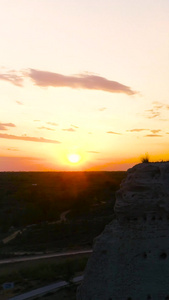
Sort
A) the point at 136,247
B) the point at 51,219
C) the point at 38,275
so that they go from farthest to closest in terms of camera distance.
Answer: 1. the point at 51,219
2. the point at 38,275
3. the point at 136,247

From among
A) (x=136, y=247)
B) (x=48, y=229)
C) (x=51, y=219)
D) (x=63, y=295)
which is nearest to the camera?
(x=136, y=247)

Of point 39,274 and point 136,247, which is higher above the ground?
point 136,247

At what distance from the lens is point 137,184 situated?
12977 mm

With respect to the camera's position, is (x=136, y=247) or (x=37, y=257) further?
(x=37, y=257)

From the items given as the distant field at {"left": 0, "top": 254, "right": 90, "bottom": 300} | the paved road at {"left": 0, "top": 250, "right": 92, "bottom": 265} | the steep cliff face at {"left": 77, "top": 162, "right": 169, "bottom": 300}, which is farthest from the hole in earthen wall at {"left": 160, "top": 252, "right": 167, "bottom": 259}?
the paved road at {"left": 0, "top": 250, "right": 92, "bottom": 265}

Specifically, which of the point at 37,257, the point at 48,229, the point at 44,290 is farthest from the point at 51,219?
the point at 44,290

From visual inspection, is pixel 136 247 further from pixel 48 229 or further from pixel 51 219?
pixel 51 219

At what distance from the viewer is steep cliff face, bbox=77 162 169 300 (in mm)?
12195

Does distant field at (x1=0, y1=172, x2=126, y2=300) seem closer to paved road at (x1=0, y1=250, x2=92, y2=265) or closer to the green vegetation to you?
the green vegetation

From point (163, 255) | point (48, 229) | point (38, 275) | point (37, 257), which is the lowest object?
point (37, 257)

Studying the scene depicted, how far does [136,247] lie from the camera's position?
1263 cm

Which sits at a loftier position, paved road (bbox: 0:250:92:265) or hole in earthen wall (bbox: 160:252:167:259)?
hole in earthen wall (bbox: 160:252:167:259)

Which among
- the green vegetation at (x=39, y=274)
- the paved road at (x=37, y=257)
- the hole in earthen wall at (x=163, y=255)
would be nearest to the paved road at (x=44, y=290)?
the green vegetation at (x=39, y=274)

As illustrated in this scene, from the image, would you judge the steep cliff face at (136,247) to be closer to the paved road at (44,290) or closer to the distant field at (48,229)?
the distant field at (48,229)
